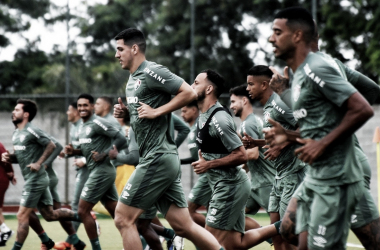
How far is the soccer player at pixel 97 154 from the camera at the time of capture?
892 centimetres

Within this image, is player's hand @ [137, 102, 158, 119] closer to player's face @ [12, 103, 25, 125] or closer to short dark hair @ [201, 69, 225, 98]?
short dark hair @ [201, 69, 225, 98]

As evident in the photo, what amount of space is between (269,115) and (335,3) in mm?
15774

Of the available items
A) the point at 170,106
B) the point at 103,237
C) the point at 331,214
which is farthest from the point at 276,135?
the point at 103,237

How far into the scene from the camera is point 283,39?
14.1 feet

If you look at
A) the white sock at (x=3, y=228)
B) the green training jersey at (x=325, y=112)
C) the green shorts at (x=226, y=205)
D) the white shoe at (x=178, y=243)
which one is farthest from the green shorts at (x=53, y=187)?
the green training jersey at (x=325, y=112)

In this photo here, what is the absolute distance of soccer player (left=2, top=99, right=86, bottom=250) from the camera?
9.11 metres

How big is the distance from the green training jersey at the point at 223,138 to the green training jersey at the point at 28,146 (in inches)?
141

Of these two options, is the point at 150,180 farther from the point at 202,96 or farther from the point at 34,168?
the point at 34,168

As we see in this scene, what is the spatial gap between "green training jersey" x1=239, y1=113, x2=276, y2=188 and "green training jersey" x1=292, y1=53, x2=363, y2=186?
3579mm

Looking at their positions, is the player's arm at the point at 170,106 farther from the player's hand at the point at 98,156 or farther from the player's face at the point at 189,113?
the player's face at the point at 189,113

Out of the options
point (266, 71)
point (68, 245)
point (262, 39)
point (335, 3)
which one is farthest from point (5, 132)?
point (335, 3)

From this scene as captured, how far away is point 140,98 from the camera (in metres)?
6.06

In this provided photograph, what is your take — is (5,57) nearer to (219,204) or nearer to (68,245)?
(68,245)

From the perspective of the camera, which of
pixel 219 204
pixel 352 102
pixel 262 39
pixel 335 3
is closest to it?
pixel 352 102
